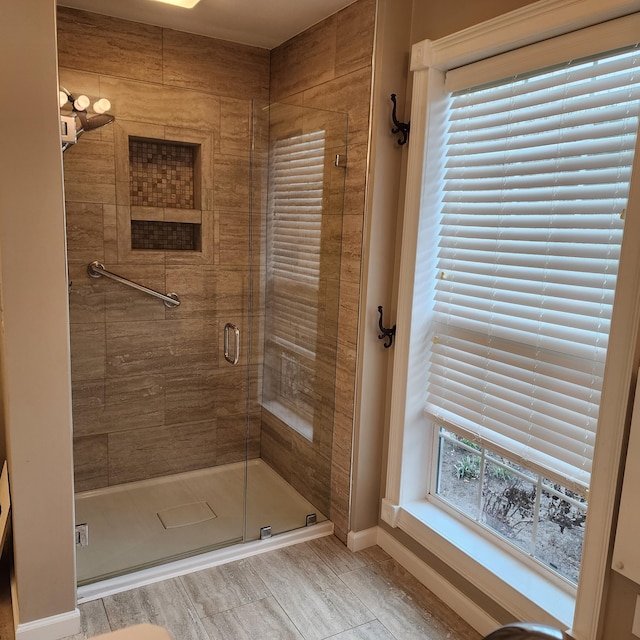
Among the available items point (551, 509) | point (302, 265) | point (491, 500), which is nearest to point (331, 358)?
point (302, 265)

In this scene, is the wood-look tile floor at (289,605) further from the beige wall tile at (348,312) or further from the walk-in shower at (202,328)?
the beige wall tile at (348,312)

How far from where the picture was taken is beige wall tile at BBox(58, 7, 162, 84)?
2.59 m

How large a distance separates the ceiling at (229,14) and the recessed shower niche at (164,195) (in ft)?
1.94

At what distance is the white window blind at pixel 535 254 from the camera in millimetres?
1692

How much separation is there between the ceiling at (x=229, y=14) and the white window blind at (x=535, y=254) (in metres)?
0.89

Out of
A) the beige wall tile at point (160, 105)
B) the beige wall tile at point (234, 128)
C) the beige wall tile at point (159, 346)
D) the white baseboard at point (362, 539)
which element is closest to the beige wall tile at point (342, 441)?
the white baseboard at point (362, 539)

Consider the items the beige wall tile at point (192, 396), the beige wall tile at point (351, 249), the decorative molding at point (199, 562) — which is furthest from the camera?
the beige wall tile at point (192, 396)

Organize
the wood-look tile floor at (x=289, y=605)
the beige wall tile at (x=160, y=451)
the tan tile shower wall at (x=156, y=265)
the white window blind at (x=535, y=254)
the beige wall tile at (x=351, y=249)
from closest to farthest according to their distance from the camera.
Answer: the white window blind at (x=535, y=254), the wood-look tile floor at (x=289, y=605), the beige wall tile at (x=351, y=249), the tan tile shower wall at (x=156, y=265), the beige wall tile at (x=160, y=451)

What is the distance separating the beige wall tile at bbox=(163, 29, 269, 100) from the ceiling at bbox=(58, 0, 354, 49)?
0.21 ft

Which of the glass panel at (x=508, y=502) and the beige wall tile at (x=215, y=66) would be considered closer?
the glass panel at (x=508, y=502)

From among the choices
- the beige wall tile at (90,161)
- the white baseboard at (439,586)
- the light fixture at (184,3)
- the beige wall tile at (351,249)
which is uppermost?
the light fixture at (184,3)

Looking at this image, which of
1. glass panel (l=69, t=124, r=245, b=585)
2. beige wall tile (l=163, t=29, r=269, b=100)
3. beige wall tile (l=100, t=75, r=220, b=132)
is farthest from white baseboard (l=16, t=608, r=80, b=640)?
beige wall tile (l=163, t=29, r=269, b=100)

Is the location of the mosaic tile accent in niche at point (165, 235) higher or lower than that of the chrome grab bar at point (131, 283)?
higher

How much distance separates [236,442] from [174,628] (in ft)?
3.49
